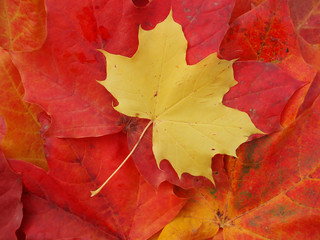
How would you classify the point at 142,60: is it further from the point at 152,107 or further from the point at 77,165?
the point at 77,165

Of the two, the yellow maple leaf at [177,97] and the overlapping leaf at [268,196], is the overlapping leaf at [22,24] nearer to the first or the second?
the yellow maple leaf at [177,97]

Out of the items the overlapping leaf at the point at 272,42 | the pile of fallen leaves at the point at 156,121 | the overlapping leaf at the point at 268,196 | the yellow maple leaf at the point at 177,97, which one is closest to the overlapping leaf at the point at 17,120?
the pile of fallen leaves at the point at 156,121

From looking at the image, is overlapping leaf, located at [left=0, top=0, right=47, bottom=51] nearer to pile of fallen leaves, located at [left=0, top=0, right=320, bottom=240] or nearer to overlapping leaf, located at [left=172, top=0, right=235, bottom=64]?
pile of fallen leaves, located at [left=0, top=0, right=320, bottom=240]

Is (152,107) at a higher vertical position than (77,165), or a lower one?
higher

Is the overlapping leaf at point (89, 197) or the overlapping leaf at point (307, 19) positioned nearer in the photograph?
the overlapping leaf at point (89, 197)

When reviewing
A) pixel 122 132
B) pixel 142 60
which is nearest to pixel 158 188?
pixel 122 132

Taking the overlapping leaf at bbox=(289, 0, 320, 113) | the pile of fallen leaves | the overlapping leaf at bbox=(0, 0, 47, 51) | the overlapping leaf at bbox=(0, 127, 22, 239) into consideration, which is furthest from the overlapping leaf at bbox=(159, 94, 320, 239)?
the overlapping leaf at bbox=(0, 0, 47, 51)
